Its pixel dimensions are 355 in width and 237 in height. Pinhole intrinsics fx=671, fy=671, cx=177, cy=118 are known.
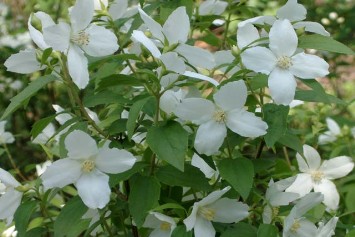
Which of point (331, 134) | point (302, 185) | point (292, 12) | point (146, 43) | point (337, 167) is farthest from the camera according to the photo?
point (331, 134)

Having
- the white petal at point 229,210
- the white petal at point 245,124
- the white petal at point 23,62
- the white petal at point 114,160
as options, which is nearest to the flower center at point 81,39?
the white petal at point 23,62

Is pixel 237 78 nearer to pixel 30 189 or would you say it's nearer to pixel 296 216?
pixel 296 216

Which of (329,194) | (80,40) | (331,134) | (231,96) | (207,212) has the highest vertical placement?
(80,40)

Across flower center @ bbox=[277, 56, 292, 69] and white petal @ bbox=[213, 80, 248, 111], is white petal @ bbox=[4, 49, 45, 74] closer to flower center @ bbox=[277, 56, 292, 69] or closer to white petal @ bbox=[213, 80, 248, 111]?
white petal @ bbox=[213, 80, 248, 111]

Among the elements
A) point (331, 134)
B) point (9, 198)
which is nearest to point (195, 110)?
point (9, 198)

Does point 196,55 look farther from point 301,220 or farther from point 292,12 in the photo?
point 301,220

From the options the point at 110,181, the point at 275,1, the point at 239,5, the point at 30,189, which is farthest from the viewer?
the point at 275,1

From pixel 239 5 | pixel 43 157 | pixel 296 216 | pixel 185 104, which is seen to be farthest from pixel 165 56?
pixel 43 157
